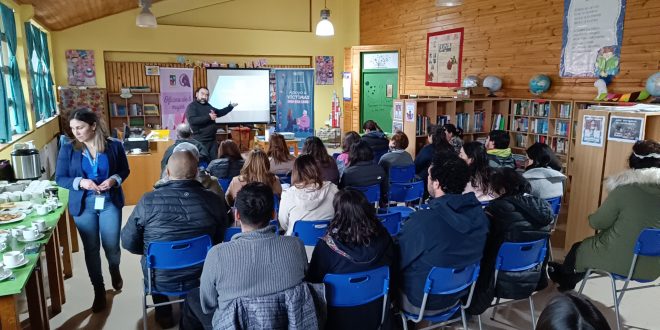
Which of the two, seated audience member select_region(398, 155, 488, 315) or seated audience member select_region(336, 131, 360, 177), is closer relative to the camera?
seated audience member select_region(398, 155, 488, 315)

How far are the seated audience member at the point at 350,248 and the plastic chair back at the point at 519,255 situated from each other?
0.83 metres

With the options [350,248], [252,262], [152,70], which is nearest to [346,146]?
[350,248]

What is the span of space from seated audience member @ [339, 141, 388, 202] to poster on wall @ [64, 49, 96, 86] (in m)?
7.64

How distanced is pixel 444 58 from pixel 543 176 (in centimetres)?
562

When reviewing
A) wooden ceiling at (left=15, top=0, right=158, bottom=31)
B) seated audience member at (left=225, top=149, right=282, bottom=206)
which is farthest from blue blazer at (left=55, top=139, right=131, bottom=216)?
wooden ceiling at (left=15, top=0, right=158, bottom=31)

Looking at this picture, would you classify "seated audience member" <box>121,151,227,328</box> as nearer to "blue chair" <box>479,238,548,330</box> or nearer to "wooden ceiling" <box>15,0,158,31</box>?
"blue chair" <box>479,238,548,330</box>

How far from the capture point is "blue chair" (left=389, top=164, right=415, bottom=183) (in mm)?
5039

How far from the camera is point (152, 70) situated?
10086mm

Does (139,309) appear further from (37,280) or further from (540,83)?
(540,83)

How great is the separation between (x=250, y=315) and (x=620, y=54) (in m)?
6.37

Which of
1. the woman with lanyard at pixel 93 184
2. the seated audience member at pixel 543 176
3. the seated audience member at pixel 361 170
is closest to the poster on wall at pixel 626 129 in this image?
the seated audience member at pixel 543 176

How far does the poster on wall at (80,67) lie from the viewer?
9516 mm

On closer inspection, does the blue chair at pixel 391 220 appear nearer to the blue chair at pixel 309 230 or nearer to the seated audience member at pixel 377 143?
the blue chair at pixel 309 230

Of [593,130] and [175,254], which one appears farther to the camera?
[593,130]
